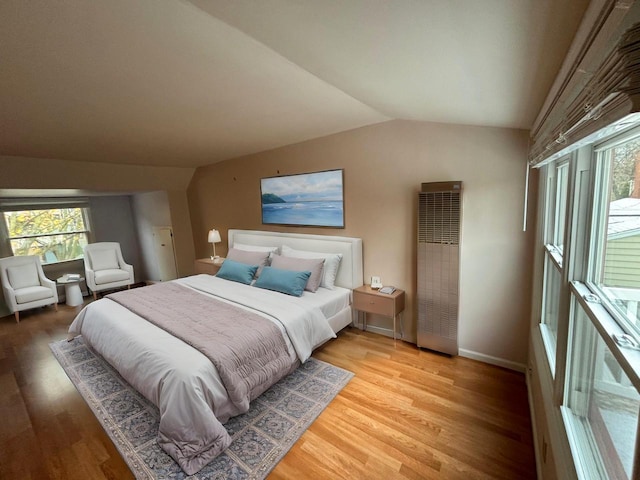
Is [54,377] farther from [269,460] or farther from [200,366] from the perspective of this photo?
[269,460]

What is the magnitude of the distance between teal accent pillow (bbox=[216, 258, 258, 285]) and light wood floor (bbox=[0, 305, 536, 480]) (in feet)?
4.39

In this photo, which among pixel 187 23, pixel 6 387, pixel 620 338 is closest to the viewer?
pixel 620 338

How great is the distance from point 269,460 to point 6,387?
2631 millimetres

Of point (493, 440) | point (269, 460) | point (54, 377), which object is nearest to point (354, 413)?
point (269, 460)

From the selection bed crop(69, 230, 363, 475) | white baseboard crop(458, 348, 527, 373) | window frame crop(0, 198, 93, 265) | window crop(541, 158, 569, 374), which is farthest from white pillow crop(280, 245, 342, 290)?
window frame crop(0, 198, 93, 265)

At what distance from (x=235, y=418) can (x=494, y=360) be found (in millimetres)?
2317

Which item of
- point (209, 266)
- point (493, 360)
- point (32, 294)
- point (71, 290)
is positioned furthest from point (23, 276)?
point (493, 360)

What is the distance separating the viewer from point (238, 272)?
355 cm

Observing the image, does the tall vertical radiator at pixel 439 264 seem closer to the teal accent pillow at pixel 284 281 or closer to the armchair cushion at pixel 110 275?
the teal accent pillow at pixel 284 281

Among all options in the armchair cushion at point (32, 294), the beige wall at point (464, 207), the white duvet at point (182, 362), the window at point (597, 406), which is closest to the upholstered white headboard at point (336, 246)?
the beige wall at point (464, 207)

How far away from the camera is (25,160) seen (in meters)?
3.21

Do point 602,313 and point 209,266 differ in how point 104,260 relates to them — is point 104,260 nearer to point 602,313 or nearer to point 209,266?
point 209,266

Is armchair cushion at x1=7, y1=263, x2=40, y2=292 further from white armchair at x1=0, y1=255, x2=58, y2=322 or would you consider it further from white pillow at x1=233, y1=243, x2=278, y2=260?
white pillow at x1=233, y1=243, x2=278, y2=260

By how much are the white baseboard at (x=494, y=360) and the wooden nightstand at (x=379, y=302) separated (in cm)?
69
